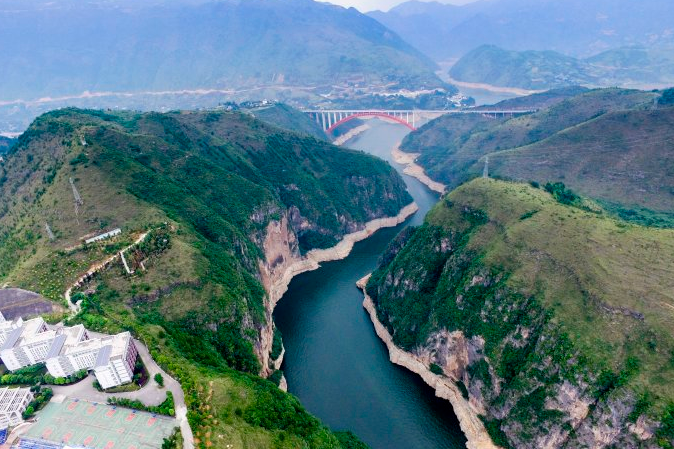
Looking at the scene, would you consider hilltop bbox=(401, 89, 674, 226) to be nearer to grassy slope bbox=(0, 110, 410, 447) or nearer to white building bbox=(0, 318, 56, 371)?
grassy slope bbox=(0, 110, 410, 447)

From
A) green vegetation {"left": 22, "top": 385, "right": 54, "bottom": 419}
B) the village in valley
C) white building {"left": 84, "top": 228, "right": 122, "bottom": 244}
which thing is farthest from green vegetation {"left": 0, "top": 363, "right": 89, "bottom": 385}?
white building {"left": 84, "top": 228, "right": 122, "bottom": 244}

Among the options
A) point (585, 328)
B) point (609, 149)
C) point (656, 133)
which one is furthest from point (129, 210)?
point (656, 133)

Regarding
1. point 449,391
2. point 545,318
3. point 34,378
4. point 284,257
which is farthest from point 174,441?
point 284,257

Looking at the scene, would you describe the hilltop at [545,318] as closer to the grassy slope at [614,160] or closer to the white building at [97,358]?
the grassy slope at [614,160]

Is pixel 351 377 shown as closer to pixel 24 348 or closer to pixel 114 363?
pixel 114 363

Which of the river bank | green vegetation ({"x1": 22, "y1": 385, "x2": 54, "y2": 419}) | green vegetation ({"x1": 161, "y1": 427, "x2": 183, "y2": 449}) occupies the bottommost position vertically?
the river bank

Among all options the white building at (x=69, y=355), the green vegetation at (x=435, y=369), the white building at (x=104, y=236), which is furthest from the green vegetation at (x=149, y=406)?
the green vegetation at (x=435, y=369)
